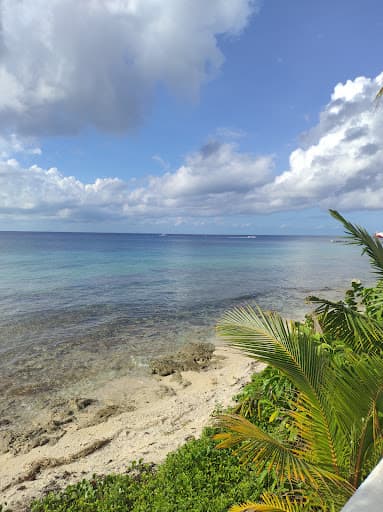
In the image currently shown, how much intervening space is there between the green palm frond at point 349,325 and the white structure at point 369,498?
2.37 m

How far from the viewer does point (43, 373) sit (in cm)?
998

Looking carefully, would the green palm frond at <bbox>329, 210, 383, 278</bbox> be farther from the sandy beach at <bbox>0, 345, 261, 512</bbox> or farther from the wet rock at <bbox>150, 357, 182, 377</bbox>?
the wet rock at <bbox>150, 357, 182, 377</bbox>

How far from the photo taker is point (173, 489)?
4363mm

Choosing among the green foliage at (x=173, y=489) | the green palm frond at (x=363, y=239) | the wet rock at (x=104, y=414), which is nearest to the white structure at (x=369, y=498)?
the green foliage at (x=173, y=489)

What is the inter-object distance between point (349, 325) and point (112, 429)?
553 cm

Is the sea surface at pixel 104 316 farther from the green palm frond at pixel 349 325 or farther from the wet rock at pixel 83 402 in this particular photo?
the green palm frond at pixel 349 325

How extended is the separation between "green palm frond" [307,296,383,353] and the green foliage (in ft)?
7.45

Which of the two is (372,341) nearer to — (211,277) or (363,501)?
(363,501)

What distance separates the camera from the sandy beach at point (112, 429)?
546cm

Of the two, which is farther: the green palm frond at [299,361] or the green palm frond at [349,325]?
the green palm frond at [349,325]

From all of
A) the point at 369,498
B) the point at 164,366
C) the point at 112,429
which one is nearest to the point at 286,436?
the point at 369,498

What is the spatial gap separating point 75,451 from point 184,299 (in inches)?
579

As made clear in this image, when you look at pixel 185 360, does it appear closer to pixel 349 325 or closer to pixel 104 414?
pixel 104 414

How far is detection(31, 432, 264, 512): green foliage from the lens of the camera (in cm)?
409
